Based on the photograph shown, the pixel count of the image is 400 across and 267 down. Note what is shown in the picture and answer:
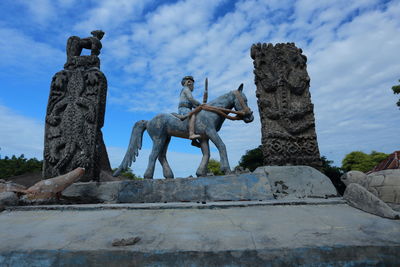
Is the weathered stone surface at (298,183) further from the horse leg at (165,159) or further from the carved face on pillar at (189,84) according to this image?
the carved face on pillar at (189,84)

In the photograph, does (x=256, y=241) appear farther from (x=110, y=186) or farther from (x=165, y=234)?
(x=110, y=186)

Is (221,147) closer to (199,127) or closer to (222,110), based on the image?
(199,127)

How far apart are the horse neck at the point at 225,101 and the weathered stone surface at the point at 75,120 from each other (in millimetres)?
2516

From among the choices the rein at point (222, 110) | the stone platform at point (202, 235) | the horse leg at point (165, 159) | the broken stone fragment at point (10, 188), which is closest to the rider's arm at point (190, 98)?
the rein at point (222, 110)

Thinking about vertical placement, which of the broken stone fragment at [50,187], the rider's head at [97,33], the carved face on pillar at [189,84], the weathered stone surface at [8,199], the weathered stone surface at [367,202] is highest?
the rider's head at [97,33]

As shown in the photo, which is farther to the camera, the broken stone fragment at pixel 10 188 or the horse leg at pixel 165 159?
the horse leg at pixel 165 159

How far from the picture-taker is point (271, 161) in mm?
5566

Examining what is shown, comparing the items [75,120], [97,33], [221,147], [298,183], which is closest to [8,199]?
[75,120]

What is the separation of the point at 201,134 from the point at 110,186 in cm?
206

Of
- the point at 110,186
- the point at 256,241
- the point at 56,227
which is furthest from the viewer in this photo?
the point at 110,186

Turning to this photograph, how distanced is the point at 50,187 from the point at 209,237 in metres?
3.32

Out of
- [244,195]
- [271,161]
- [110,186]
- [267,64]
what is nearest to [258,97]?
[267,64]

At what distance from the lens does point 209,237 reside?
2211 millimetres

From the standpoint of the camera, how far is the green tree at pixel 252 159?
22689 mm
